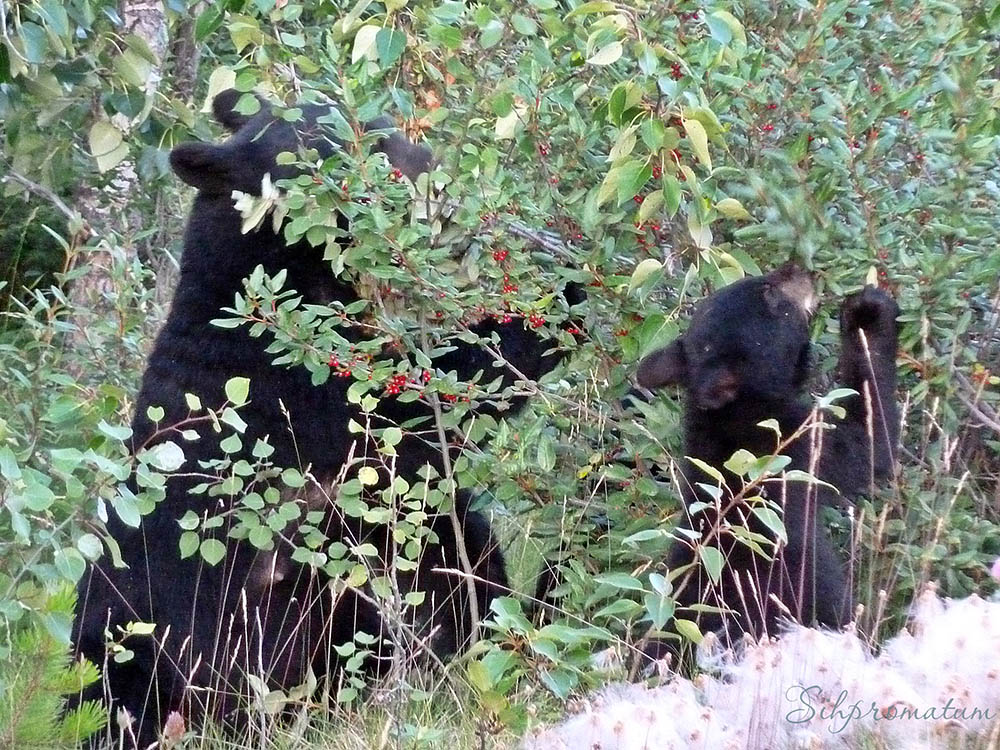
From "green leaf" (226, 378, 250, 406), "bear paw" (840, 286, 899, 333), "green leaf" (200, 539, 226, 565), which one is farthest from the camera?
"bear paw" (840, 286, 899, 333)

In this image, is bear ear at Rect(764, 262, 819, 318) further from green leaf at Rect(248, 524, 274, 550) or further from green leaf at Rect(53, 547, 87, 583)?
green leaf at Rect(53, 547, 87, 583)

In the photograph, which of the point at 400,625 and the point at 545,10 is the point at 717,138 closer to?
the point at 545,10

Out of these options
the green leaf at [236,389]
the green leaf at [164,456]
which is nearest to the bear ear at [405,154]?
the green leaf at [236,389]

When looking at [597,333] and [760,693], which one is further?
[597,333]

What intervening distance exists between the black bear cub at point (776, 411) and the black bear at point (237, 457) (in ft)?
1.86

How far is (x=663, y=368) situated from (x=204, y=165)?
1785 mm

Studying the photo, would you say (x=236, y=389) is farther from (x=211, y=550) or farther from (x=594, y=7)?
(x=594, y=7)

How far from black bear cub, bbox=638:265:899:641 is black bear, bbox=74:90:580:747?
57cm

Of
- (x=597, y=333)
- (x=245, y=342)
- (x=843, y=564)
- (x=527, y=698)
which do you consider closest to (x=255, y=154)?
(x=245, y=342)

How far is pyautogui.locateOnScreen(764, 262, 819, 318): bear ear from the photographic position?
166 inches

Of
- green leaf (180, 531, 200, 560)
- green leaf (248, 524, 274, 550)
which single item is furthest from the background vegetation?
green leaf (248, 524, 274, 550)

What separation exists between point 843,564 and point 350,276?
6.49 ft

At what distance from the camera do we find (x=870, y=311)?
4.12 metres

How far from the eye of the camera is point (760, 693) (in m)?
2.85
